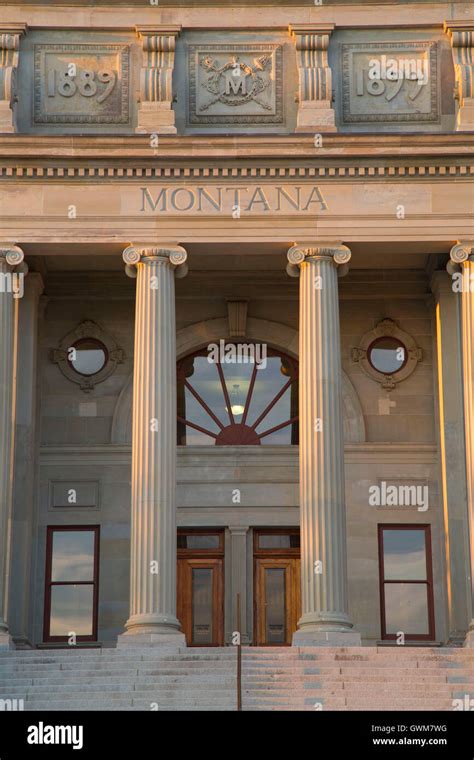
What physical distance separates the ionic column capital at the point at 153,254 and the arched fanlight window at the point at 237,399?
5.18 meters

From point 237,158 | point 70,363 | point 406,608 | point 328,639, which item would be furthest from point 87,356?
point 328,639

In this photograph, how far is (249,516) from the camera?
38.6 meters

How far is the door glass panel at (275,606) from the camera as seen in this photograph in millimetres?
37938

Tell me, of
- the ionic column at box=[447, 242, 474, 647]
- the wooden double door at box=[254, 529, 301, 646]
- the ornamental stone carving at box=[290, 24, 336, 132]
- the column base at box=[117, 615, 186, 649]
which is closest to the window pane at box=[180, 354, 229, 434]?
the wooden double door at box=[254, 529, 301, 646]

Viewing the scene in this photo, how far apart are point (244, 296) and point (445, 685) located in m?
13.7

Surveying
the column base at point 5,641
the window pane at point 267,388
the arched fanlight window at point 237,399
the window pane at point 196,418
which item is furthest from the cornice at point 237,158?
the column base at point 5,641

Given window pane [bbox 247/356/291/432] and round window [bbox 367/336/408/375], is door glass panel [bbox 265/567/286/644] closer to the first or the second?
window pane [bbox 247/356/291/432]

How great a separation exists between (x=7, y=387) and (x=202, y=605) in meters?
7.43

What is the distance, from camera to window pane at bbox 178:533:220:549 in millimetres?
38625

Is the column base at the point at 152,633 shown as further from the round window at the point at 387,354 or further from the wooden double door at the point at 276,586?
the round window at the point at 387,354

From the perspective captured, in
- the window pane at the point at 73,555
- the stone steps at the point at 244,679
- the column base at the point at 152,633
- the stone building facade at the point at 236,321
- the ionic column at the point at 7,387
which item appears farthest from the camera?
the window pane at the point at 73,555

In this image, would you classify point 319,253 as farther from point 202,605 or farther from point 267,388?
point 202,605

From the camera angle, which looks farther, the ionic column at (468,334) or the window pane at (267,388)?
the window pane at (267,388)

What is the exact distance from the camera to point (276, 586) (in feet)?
126
